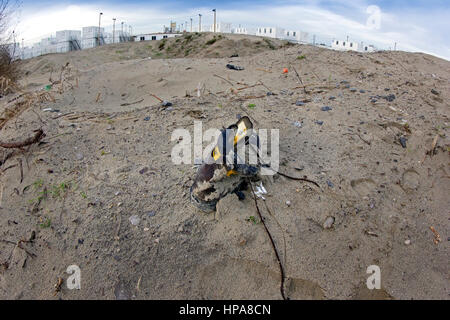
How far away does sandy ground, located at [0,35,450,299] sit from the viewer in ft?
5.30

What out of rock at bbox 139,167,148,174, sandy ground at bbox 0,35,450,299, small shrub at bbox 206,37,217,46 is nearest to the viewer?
sandy ground at bbox 0,35,450,299

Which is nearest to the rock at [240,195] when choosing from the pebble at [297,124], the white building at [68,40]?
the pebble at [297,124]

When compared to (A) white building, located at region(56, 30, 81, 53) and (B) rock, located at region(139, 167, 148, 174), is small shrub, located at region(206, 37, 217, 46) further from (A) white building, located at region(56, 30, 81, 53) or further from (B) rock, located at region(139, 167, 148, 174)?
(A) white building, located at region(56, 30, 81, 53)

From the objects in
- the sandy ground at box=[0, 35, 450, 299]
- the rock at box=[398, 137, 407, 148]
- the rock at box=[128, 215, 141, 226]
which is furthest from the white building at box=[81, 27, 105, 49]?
the rock at box=[398, 137, 407, 148]

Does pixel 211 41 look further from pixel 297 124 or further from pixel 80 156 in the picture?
pixel 80 156

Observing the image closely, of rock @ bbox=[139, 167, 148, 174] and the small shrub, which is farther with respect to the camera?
the small shrub

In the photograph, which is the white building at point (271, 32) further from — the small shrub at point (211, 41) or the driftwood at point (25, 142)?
the driftwood at point (25, 142)

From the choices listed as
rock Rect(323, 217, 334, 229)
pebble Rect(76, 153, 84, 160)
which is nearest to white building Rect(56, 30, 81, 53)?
pebble Rect(76, 153, 84, 160)

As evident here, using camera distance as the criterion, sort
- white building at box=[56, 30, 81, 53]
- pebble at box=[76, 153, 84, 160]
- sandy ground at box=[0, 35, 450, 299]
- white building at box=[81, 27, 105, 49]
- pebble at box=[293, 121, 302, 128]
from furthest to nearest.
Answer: white building at box=[81, 27, 105, 49]
white building at box=[56, 30, 81, 53]
pebble at box=[293, 121, 302, 128]
pebble at box=[76, 153, 84, 160]
sandy ground at box=[0, 35, 450, 299]

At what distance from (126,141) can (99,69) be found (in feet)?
→ 10.5

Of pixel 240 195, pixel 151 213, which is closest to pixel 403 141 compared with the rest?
pixel 240 195

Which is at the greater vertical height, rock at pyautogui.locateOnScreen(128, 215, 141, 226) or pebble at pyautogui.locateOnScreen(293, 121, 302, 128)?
pebble at pyautogui.locateOnScreen(293, 121, 302, 128)

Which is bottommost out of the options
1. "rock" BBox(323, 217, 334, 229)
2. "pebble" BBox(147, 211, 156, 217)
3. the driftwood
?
"pebble" BBox(147, 211, 156, 217)
